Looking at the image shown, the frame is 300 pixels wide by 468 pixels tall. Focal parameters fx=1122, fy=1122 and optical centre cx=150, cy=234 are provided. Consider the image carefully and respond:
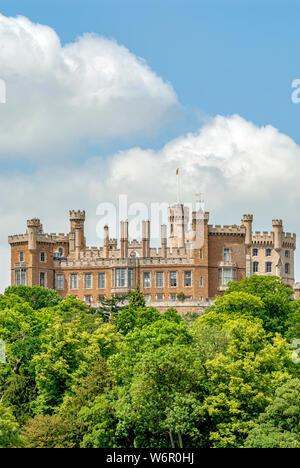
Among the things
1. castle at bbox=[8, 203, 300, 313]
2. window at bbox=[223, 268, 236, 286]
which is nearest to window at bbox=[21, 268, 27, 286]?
castle at bbox=[8, 203, 300, 313]

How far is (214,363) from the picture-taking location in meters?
64.4

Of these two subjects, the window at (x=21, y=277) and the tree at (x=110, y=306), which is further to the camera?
the window at (x=21, y=277)

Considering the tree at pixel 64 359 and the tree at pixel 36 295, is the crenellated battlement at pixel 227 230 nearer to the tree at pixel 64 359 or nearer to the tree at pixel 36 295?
the tree at pixel 36 295

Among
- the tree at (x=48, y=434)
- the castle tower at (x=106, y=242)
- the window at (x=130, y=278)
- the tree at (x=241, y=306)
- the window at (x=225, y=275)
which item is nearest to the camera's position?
the tree at (x=48, y=434)

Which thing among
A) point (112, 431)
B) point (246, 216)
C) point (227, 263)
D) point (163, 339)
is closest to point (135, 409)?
point (112, 431)

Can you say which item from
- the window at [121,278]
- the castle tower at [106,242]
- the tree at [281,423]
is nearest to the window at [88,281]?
the castle tower at [106,242]

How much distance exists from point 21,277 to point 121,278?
1189cm

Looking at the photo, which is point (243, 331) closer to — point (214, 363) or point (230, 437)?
point (214, 363)

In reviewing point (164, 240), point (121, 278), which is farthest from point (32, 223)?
point (164, 240)

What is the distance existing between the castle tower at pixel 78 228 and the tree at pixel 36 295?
9.14 metres

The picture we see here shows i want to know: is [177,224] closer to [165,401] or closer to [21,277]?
[21,277]

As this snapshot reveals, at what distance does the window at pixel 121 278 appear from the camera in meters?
119

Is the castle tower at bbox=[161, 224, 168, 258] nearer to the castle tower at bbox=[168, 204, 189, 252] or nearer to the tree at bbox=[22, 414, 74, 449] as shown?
the castle tower at bbox=[168, 204, 189, 252]

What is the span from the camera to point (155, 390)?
6253cm
